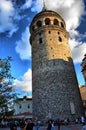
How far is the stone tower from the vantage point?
2672 cm

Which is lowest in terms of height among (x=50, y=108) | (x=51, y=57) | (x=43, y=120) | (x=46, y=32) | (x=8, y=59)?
(x=43, y=120)

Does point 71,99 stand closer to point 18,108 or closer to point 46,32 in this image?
point 46,32

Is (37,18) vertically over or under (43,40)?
over

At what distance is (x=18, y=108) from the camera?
55750 millimetres

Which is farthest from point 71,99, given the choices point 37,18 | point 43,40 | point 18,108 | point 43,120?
point 18,108

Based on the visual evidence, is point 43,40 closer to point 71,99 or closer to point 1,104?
point 71,99

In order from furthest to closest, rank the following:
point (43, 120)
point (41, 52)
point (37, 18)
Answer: point (37, 18) < point (41, 52) < point (43, 120)

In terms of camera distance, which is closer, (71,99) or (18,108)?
(71,99)

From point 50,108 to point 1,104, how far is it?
13954 millimetres

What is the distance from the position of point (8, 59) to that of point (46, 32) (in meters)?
17.5

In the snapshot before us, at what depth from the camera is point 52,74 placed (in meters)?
28.4

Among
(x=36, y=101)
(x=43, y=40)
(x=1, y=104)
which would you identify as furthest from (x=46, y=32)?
(x=1, y=104)

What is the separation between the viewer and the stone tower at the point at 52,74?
26719 millimetres

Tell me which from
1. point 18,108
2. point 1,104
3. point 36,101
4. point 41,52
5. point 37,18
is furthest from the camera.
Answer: point 18,108
